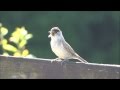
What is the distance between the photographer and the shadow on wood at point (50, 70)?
11.2 feet

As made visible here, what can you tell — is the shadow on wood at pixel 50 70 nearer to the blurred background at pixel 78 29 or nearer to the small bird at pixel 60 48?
the small bird at pixel 60 48

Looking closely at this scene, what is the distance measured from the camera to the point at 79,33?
1994 cm

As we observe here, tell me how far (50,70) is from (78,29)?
16698mm

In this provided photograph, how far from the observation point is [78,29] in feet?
66.2

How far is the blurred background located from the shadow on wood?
1377 centimetres

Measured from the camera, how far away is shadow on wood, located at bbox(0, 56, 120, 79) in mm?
3410

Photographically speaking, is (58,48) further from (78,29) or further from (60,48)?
(78,29)

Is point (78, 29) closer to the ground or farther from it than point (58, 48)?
farther from it

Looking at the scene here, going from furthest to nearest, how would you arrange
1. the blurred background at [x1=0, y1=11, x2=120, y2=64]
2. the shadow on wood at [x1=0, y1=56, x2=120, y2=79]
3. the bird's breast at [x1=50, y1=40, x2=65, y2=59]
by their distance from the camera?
the blurred background at [x1=0, y1=11, x2=120, y2=64] → the bird's breast at [x1=50, y1=40, x2=65, y2=59] → the shadow on wood at [x1=0, y1=56, x2=120, y2=79]

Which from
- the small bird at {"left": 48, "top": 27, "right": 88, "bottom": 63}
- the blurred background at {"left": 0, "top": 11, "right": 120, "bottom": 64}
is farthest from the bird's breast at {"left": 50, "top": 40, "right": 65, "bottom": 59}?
the blurred background at {"left": 0, "top": 11, "right": 120, "bottom": 64}

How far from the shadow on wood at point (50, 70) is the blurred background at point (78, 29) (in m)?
13.8

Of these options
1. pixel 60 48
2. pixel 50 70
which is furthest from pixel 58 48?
pixel 50 70

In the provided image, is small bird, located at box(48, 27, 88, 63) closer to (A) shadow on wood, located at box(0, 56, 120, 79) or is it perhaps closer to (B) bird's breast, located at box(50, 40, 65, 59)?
(B) bird's breast, located at box(50, 40, 65, 59)
